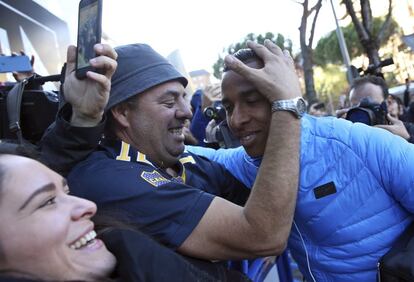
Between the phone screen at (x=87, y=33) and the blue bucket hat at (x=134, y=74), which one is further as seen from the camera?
the blue bucket hat at (x=134, y=74)

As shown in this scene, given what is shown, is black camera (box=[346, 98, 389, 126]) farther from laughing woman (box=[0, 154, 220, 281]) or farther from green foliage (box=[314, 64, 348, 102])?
green foliage (box=[314, 64, 348, 102])

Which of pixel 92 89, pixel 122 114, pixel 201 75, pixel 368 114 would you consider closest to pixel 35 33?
A: pixel 122 114

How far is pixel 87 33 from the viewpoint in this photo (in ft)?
5.08

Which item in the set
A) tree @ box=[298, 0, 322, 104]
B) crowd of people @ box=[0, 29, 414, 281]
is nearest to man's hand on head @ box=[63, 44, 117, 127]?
crowd of people @ box=[0, 29, 414, 281]

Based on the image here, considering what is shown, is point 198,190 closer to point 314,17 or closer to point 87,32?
point 87,32

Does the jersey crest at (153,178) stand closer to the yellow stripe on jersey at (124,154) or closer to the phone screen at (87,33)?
the yellow stripe on jersey at (124,154)

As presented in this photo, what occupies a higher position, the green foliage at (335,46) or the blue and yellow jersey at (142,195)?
the blue and yellow jersey at (142,195)

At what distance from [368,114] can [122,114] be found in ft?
4.76

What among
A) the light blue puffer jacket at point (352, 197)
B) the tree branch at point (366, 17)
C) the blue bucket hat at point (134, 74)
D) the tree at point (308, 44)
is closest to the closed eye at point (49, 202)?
the blue bucket hat at point (134, 74)

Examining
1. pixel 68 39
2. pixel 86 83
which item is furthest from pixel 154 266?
pixel 68 39

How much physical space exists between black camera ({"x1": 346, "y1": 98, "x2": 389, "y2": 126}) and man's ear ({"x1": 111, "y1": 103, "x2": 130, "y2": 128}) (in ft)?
4.48

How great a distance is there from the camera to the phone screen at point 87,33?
1.50m

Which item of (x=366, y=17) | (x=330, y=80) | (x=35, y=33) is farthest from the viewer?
(x=330, y=80)

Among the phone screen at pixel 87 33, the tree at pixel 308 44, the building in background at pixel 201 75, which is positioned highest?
the phone screen at pixel 87 33
